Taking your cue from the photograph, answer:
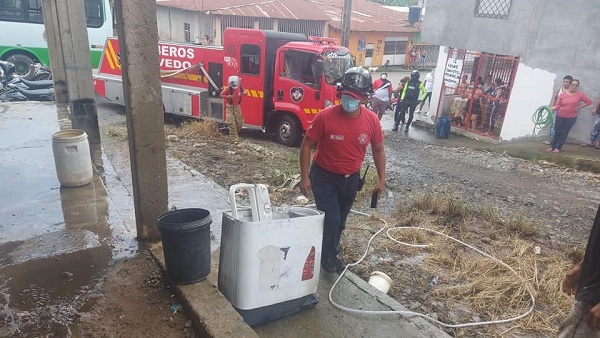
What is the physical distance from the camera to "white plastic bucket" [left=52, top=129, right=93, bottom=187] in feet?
16.1

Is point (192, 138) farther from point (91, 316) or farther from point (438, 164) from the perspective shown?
point (91, 316)

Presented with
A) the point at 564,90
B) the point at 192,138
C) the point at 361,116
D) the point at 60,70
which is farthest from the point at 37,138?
the point at 564,90

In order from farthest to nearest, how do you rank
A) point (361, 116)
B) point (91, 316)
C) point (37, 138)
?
point (37, 138)
point (361, 116)
point (91, 316)

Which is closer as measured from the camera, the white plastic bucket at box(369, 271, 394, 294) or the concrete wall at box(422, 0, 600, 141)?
the white plastic bucket at box(369, 271, 394, 294)

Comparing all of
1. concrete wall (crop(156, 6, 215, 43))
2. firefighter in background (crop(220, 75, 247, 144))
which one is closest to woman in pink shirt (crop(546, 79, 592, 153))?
firefighter in background (crop(220, 75, 247, 144))

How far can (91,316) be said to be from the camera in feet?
9.38

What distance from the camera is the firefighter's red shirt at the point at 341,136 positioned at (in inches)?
134

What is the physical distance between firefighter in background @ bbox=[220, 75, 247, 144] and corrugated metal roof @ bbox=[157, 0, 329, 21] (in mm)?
14054

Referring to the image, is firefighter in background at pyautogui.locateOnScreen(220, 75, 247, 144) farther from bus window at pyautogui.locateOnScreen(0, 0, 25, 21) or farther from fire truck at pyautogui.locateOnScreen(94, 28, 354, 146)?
bus window at pyautogui.locateOnScreen(0, 0, 25, 21)

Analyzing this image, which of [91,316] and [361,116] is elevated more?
[361,116]

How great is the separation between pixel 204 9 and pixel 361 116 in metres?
21.2

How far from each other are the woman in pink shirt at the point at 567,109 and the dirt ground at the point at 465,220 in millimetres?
1114

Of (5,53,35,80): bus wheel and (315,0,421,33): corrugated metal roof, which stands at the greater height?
(315,0,421,33): corrugated metal roof

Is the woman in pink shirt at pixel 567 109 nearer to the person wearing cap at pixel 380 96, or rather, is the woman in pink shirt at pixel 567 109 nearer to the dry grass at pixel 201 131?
the person wearing cap at pixel 380 96
